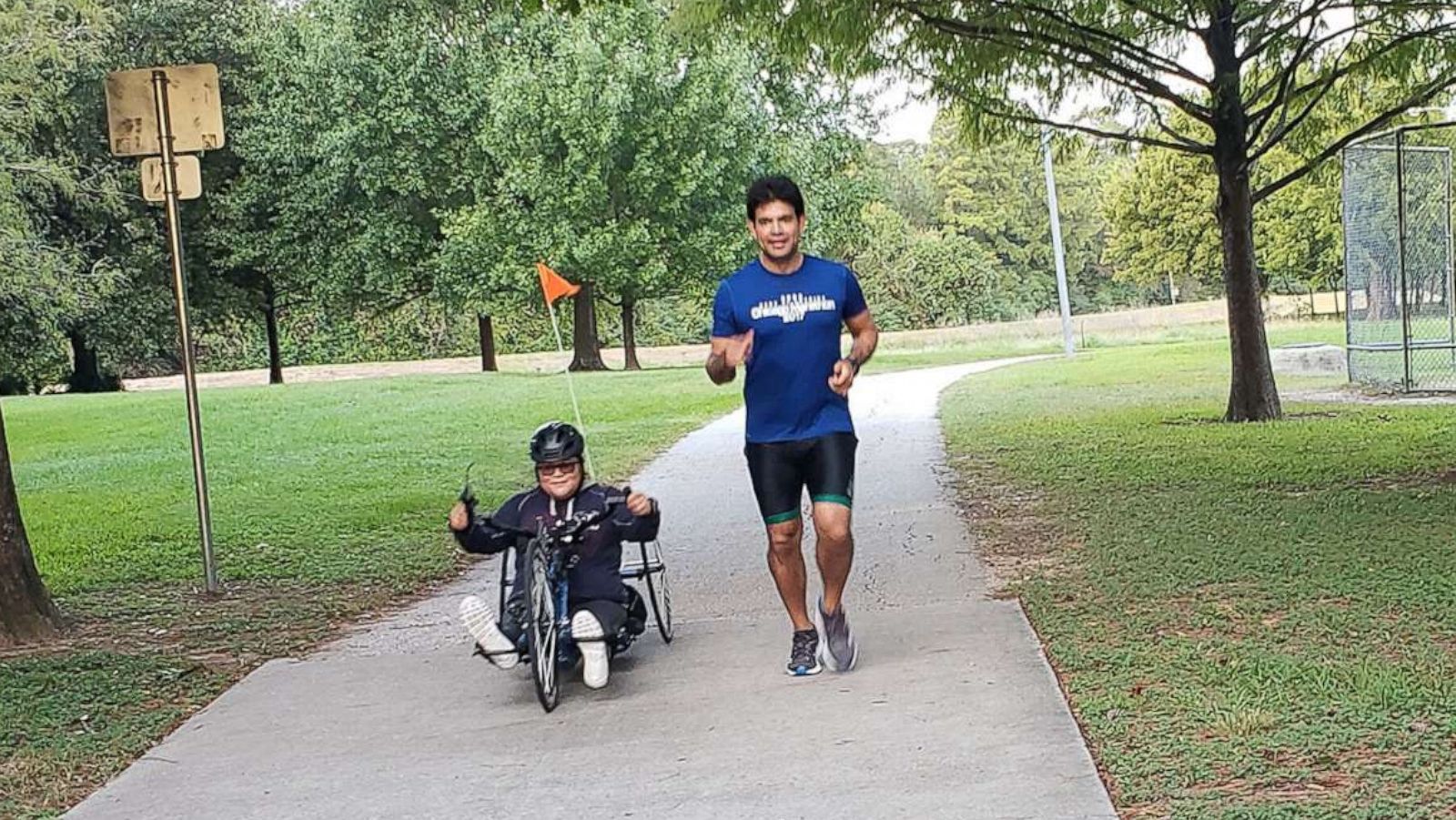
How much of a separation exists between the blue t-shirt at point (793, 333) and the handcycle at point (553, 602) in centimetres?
80

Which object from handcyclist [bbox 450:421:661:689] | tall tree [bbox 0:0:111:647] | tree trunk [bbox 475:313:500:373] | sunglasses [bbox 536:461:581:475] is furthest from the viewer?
tree trunk [bbox 475:313:500:373]

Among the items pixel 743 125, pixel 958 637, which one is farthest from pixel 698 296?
pixel 958 637

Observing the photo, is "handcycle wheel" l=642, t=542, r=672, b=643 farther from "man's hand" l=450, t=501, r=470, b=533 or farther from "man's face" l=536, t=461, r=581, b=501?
"man's hand" l=450, t=501, r=470, b=533

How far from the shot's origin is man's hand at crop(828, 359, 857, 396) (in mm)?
5461

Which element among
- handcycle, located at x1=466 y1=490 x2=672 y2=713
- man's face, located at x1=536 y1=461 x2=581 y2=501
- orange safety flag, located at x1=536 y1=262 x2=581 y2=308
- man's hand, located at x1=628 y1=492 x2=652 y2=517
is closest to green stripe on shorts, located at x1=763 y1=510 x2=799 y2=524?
man's hand, located at x1=628 y1=492 x2=652 y2=517

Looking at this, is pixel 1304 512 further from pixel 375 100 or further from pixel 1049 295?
pixel 1049 295

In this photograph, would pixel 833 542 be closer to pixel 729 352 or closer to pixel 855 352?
pixel 855 352

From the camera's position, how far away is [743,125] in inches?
1518

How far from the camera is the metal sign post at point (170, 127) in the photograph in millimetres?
8531

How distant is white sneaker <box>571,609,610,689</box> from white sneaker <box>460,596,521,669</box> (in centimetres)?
24

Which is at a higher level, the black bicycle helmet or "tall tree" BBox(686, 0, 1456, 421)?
"tall tree" BBox(686, 0, 1456, 421)

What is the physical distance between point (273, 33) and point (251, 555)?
32978 mm

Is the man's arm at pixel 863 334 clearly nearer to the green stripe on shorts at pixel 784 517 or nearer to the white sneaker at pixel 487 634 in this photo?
the green stripe on shorts at pixel 784 517

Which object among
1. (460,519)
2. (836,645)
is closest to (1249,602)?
(836,645)
